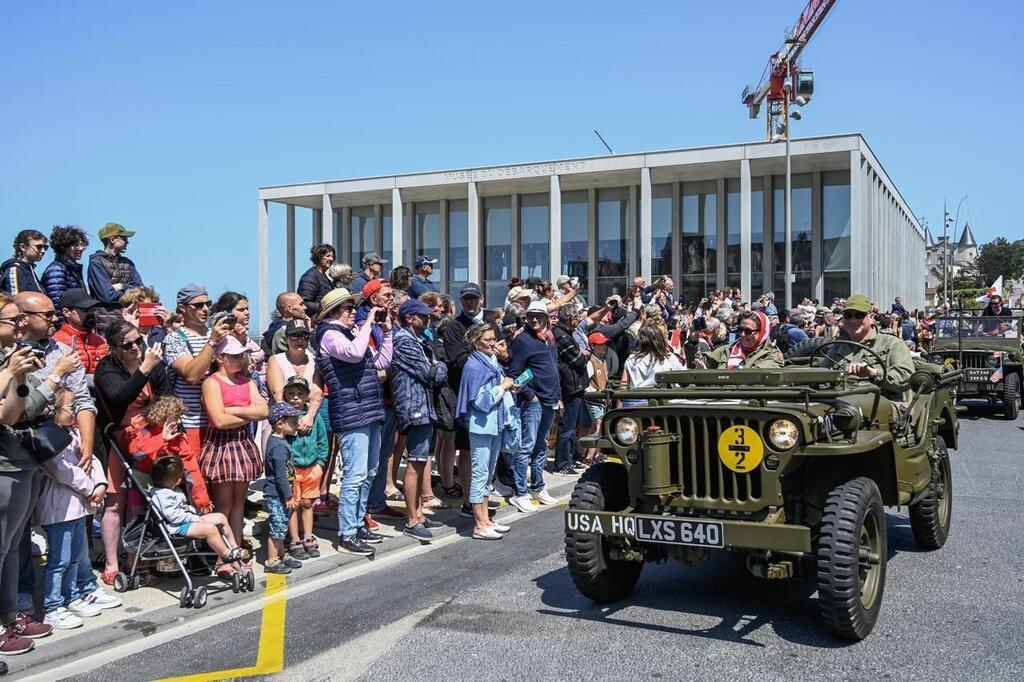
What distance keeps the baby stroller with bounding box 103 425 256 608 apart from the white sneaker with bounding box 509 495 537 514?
346 centimetres

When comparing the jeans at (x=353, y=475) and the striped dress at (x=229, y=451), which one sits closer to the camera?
the striped dress at (x=229, y=451)

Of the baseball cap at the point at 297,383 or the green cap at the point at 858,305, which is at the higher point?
the green cap at the point at 858,305

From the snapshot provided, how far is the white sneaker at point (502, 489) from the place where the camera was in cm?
1021

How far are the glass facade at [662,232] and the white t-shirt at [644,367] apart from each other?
2887 cm

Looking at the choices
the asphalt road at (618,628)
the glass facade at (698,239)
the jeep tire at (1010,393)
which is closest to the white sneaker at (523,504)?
the asphalt road at (618,628)

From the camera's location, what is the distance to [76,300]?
713 centimetres

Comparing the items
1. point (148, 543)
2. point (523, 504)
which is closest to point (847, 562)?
point (148, 543)

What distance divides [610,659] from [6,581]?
353 cm

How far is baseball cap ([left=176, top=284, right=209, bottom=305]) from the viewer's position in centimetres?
743

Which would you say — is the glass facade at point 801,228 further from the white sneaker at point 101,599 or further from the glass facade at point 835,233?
the white sneaker at point 101,599

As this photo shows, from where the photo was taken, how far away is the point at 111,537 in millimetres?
6625

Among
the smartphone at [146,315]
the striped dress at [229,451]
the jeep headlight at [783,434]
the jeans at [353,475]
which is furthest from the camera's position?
the smartphone at [146,315]

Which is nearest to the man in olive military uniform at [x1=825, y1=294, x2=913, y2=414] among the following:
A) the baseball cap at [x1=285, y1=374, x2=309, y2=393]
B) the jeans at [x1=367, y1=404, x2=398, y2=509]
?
the jeans at [x1=367, y1=404, x2=398, y2=509]

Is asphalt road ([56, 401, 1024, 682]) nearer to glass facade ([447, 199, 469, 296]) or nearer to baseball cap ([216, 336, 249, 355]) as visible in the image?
baseball cap ([216, 336, 249, 355])
